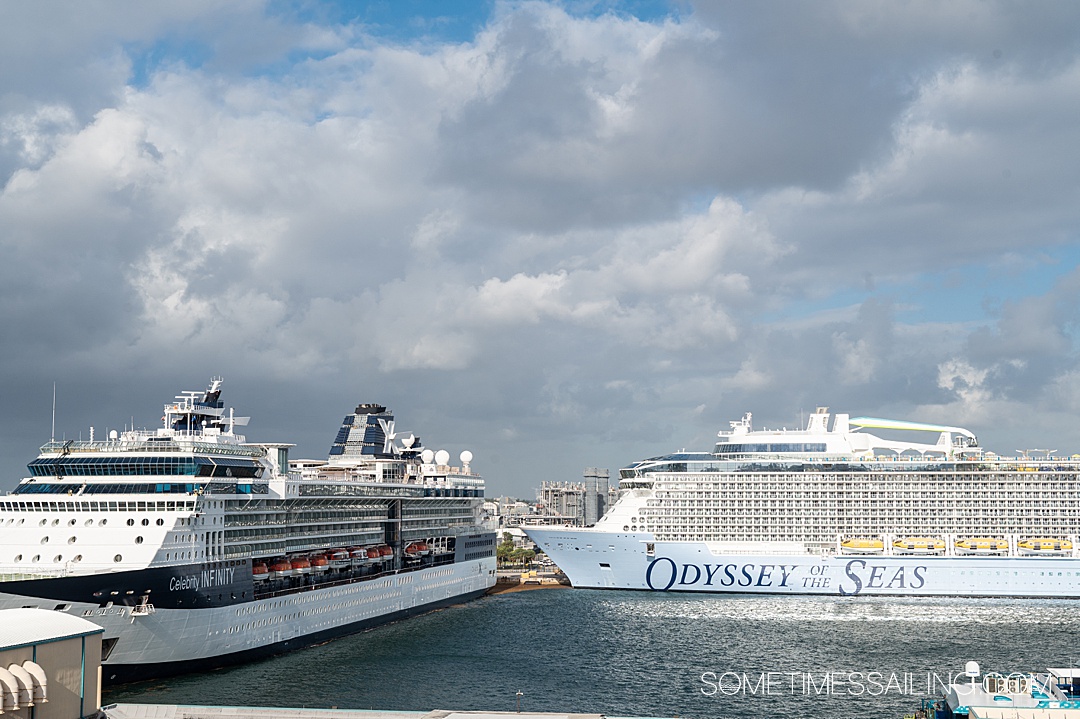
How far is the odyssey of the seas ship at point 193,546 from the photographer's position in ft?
104

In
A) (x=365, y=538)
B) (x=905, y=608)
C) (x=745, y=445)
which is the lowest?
(x=905, y=608)

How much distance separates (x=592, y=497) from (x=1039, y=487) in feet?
342

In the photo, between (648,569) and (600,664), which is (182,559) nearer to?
(600,664)

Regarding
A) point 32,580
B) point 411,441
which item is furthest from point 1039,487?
point 32,580

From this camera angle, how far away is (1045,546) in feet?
212

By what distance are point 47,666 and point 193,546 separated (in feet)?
42.8

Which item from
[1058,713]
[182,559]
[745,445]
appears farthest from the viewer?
[745,445]

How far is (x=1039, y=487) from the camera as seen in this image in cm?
6669

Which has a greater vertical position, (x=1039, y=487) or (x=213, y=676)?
(x=1039, y=487)

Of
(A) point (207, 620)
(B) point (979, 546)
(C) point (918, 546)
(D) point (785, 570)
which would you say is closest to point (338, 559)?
(A) point (207, 620)

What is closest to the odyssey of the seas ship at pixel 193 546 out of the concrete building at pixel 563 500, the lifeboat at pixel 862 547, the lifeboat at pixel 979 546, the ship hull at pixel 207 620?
the ship hull at pixel 207 620

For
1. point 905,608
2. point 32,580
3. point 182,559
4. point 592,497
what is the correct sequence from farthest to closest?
point 592,497
point 905,608
point 182,559
point 32,580

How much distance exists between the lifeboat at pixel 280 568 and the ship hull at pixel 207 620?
110 cm

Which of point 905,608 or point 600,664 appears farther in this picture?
point 905,608
